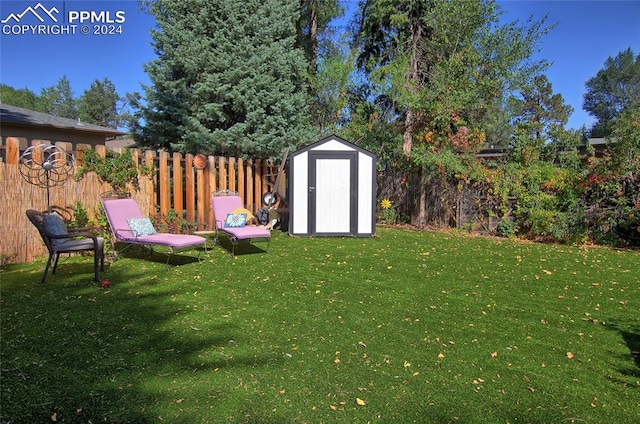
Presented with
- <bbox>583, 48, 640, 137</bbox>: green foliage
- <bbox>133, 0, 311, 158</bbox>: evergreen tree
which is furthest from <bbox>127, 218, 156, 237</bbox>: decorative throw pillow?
<bbox>583, 48, 640, 137</bbox>: green foliage

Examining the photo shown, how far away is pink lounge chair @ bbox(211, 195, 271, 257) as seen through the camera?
708cm

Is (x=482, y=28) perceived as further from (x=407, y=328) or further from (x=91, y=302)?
(x=91, y=302)

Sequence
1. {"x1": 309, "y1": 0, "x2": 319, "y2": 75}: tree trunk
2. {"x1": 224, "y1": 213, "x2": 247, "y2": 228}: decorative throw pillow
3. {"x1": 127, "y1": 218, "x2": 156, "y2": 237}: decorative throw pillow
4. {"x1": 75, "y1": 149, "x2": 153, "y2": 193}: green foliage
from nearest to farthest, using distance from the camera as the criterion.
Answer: {"x1": 127, "y1": 218, "x2": 156, "y2": 237}: decorative throw pillow
{"x1": 75, "y1": 149, "x2": 153, "y2": 193}: green foliage
{"x1": 224, "y1": 213, "x2": 247, "y2": 228}: decorative throw pillow
{"x1": 309, "y1": 0, "x2": 319, "y2": 75}: tree trunk

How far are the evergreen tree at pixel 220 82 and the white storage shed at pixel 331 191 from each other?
9.36 ft

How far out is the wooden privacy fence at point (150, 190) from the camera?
6.26 m

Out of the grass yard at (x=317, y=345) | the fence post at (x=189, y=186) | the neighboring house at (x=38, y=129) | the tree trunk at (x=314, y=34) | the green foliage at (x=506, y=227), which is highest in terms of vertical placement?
the tree trunk at (x=314, y=34)

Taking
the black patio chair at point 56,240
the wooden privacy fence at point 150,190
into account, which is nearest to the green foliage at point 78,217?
the wooden privacy fence at point 150,190

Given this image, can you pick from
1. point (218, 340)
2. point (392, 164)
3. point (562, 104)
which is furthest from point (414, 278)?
point (562, 104)

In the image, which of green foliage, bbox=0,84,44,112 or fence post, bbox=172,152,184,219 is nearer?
fence post, bbox=172,152,184,219

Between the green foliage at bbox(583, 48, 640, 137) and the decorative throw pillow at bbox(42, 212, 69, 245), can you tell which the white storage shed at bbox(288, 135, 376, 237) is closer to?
the decorative throw pillow at bbox(42, 212, 69, 245)

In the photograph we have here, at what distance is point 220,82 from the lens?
40.8 ft

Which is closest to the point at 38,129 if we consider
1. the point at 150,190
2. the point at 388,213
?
the point at 150,190

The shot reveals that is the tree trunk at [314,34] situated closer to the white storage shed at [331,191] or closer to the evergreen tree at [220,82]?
the evergreen tree at [220,82]

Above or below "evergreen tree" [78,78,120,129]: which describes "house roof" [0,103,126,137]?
below
